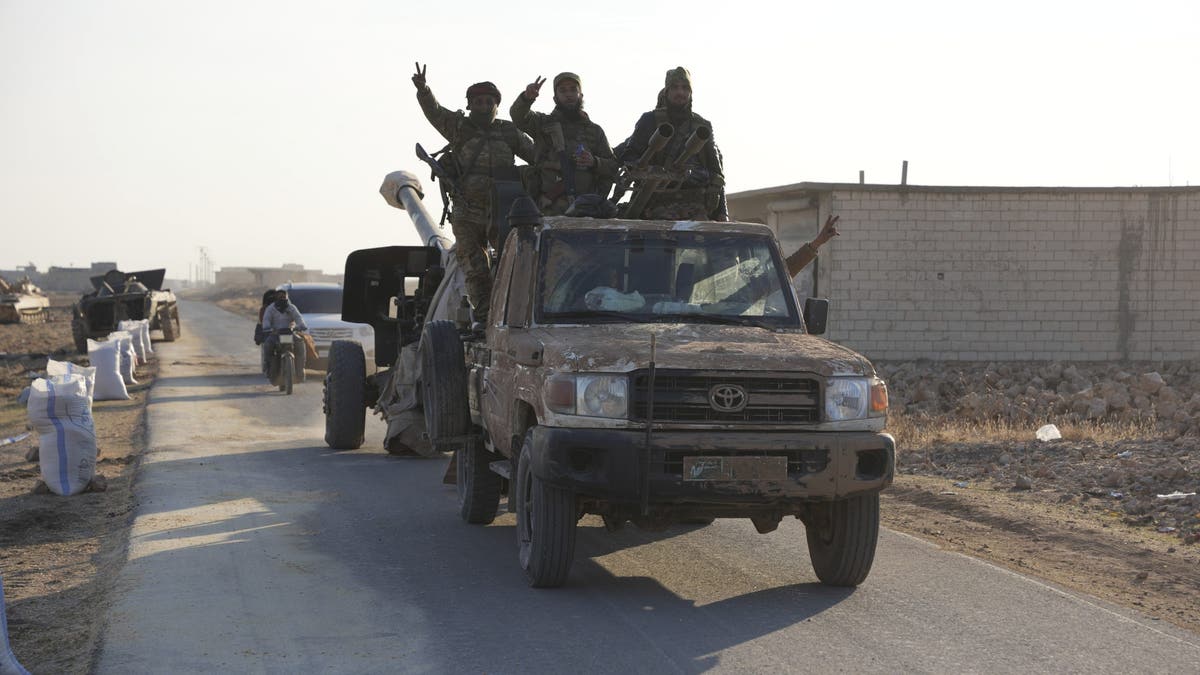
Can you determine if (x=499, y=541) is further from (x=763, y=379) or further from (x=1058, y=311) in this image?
(x=1058, y=311)

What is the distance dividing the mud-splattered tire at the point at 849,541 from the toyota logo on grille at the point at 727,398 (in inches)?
33.9

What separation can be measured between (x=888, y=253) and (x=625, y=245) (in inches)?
568

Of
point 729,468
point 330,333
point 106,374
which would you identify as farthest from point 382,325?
point 330,333

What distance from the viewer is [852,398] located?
6.62 m

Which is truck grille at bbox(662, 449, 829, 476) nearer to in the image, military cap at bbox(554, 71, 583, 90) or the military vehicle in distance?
military cap at bbox(554, 71, 583, 90)

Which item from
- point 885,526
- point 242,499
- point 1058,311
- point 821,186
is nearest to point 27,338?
point 821,186

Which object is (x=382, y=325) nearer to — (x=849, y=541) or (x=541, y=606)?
(x=541, y=606)

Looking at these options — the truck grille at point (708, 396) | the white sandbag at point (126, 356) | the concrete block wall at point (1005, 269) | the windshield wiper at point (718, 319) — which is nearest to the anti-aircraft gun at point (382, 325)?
the windshield wiper at point (718, 319)

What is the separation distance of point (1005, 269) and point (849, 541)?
15.8 meters

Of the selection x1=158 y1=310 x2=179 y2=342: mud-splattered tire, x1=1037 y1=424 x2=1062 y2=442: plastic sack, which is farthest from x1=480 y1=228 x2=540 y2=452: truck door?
x1=158 y1=310 x2=179 y2=342: mud-splattered tire

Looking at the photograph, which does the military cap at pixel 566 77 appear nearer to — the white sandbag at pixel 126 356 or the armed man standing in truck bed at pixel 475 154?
the armed man standing in truck bed at pixel 475 154

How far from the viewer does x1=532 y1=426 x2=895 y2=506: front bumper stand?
21.0ft

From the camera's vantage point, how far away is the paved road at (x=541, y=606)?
18.5 feet

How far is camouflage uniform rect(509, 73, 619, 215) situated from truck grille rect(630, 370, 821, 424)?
11.5 feet
